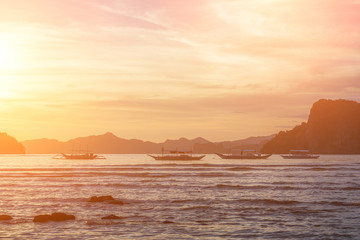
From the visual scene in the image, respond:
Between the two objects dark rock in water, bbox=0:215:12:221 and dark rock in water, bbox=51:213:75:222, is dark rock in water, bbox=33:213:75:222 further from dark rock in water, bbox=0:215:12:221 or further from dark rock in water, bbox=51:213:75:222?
dark rock in water, bbox=0:215:12:221

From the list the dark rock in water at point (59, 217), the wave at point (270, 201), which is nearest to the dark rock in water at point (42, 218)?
the dark rock in water at point (59, 217)

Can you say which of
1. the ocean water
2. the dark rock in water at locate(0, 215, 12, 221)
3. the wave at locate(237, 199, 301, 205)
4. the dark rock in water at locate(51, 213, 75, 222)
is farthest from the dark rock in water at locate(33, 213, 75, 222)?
the wave at locate(237, 199, 301, 205)

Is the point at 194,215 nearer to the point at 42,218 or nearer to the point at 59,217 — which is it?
the point at 59,217

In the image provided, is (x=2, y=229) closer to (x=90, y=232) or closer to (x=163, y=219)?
(x=90, y=232)

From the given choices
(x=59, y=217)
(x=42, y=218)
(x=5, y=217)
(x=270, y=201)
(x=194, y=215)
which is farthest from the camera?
(x=270, y=201)

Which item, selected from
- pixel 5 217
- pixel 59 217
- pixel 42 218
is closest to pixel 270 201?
pixel 59 217

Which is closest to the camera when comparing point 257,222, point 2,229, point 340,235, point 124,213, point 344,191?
point 340,235

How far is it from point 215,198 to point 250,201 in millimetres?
3705

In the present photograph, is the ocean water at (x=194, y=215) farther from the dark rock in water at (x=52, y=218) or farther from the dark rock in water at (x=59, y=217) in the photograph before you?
the dark rock in water at (x=59, y=217)

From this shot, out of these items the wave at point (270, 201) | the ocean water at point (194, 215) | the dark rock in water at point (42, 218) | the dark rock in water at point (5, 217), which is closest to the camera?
the ocean water at point (194, 215)

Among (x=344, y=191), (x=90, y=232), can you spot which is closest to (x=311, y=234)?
(x=90, y=232)

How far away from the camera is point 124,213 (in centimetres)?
3222

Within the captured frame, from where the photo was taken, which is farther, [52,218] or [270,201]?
[270,201]

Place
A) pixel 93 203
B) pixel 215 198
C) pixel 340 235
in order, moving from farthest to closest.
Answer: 1. pixel 215 198
2. pixel 93 203
3. pixel 340 235
